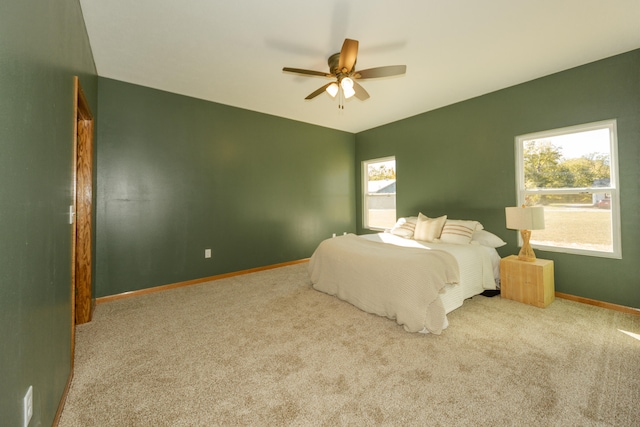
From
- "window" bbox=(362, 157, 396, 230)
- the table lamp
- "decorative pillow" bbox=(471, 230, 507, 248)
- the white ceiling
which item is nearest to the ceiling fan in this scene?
the white ceiling

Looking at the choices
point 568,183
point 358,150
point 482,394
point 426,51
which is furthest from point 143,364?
point 358,150

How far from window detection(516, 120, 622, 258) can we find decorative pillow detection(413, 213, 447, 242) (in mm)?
1060

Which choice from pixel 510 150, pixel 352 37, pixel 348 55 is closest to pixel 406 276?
pixel 348 55

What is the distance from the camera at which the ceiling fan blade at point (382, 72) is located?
2361mm

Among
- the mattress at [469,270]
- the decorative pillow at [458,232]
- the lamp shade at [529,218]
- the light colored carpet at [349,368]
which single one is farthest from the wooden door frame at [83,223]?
the lamp shade at [529,218]

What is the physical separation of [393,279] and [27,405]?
7.87ft

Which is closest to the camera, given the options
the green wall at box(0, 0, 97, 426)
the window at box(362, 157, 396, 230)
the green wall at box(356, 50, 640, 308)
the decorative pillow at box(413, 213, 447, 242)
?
the green wall at box(0, 0, 97, 426)

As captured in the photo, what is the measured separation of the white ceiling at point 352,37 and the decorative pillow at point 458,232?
186 cm

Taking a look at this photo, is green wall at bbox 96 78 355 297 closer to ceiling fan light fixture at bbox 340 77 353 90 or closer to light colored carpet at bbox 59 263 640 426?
light colored carpet at bbox 59 263 640 426

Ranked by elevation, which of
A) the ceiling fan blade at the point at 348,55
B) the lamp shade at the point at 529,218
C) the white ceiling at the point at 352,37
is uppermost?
the white ceiling at the point at 352,37

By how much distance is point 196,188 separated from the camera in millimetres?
3904

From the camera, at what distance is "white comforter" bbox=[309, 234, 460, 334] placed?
234 cm

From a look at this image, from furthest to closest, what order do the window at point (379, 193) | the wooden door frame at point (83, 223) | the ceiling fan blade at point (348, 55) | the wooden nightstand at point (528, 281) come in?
the window at point (379, 193) < the wooden nightstand at point (528, 281) < the wooden door frame at point (83, 223) < the ceiling fan blade at point (348, 55)

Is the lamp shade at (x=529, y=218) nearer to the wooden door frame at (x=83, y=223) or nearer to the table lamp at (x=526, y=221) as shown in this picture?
the table lamp at (x=526, y=221)
